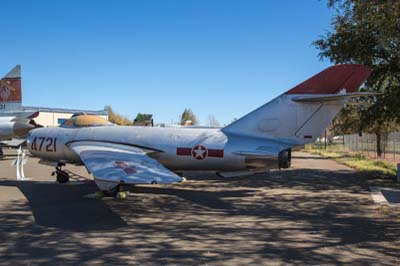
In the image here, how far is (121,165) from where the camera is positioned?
9469 mm

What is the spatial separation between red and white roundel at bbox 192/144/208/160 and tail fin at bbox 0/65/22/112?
26.7 meters

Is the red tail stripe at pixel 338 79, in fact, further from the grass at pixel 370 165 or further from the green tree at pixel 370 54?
the grass at pixel 370 165

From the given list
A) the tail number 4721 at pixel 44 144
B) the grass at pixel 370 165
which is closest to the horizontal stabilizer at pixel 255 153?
the tail number 4721 at pixel 44 144

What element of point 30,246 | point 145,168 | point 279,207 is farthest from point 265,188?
point 30,246

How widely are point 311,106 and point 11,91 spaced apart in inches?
1192

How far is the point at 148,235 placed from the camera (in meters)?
7.31

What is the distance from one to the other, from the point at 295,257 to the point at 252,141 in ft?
18.3

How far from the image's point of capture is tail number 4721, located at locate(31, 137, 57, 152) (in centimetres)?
1390

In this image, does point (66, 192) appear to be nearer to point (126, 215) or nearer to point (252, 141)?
point (126, 215)

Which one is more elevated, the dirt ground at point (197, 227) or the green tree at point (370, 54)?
the green tree at point (370, 54)

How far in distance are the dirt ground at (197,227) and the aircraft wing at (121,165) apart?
37.0 inches

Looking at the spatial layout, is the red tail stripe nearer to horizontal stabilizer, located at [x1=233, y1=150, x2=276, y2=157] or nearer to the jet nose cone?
horizontal stabilizer, located at [x1=233, y1=150, x2=276, y2=157]

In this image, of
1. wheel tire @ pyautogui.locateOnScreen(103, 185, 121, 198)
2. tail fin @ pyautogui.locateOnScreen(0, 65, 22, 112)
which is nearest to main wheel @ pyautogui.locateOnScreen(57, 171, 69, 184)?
wheel tire @ pyautogui.locateOnScreen(103, 185, 121, 198)

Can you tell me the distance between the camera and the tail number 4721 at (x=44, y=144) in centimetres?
1390
